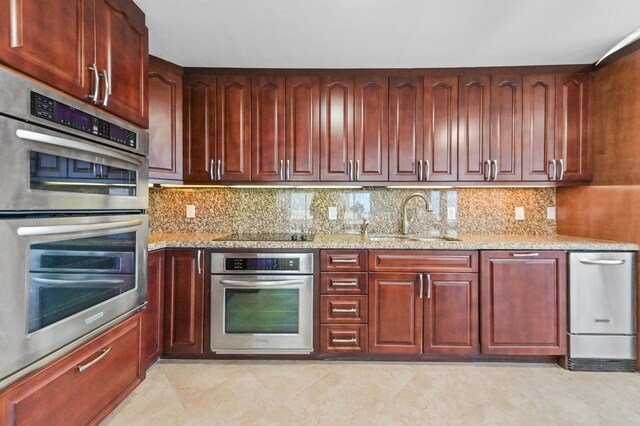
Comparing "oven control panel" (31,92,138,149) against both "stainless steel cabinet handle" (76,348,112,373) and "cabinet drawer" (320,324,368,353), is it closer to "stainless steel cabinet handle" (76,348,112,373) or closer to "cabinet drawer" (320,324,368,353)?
"stainless steel cabinet handle" (76,348,112,373)

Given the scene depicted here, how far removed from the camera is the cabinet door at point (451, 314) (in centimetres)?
225

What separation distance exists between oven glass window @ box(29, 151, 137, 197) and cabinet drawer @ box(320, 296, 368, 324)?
1.47 metres

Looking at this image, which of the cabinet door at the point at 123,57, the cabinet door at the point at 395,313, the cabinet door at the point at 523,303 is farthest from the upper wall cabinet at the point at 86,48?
the cabinet door at the point at 523,303

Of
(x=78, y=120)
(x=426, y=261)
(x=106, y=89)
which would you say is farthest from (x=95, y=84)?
(x=426, y=261)

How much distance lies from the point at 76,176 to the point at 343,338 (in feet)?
6.23

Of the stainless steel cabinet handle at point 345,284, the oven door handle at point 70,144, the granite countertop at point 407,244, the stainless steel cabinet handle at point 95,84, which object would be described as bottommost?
the stainless steel cabinet handle at point 345,284

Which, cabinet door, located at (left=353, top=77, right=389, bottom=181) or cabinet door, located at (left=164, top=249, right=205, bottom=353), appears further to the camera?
cabinet door, located at (left=353, top=77, right=389, bottom=181)

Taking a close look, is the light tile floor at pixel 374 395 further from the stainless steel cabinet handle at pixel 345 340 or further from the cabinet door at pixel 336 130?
the cabinet door at pixel 336 130

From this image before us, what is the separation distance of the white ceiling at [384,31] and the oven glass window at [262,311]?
1796mm

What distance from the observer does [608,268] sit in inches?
85.8

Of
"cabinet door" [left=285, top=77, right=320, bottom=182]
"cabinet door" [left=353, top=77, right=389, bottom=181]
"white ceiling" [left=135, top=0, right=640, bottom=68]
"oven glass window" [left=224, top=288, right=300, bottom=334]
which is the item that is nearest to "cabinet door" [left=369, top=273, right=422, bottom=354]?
"oven glass window" [left=224, top=288, right=300, bottom=334]

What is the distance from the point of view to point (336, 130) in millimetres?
2561

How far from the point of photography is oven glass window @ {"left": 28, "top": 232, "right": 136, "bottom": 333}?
1140mm

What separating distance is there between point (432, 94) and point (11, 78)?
101 inches
